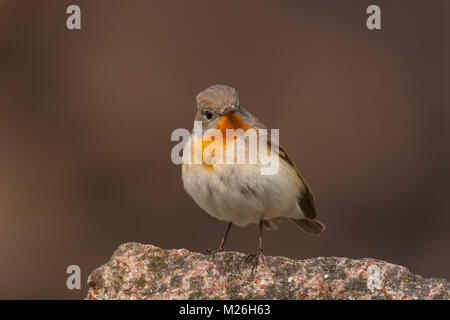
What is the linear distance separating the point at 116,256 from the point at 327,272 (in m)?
1.64

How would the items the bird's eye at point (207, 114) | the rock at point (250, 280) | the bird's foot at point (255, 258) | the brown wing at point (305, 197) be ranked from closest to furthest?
the rock at point (250, 280) < the bird's foot at point (255, 258) < the bird's eye at point (207, 114) < the brown wing at point (305, 197)

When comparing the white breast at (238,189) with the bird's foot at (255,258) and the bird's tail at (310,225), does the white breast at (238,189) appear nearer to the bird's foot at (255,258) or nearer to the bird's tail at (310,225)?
the bird's foot at (255,258)

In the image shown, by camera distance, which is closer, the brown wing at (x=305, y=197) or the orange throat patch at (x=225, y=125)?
the orange throat patch at (x=225, y=125)

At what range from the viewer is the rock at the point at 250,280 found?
220 inches

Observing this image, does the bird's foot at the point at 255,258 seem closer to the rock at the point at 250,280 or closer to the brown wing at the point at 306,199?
the rock at the point at 250,280

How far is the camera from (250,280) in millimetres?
5801

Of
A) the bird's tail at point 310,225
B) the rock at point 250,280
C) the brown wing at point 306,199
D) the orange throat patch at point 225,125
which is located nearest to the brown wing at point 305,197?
the brown wing at point 306,199

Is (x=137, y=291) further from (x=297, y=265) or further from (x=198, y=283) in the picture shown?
(x=297, y=265)

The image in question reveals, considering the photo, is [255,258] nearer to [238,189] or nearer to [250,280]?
[250,280]

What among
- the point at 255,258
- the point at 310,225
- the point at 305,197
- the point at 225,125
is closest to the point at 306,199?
the point at 305,197

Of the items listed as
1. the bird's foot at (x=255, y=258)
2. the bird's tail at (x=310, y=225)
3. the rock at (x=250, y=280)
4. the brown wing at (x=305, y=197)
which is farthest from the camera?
the bird's tail at (x=310, y=225)

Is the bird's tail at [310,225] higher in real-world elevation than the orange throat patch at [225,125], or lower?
lower

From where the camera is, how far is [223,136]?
6039mm

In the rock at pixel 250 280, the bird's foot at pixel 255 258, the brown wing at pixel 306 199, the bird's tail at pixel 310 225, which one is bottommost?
the rock at pixel 250 280
